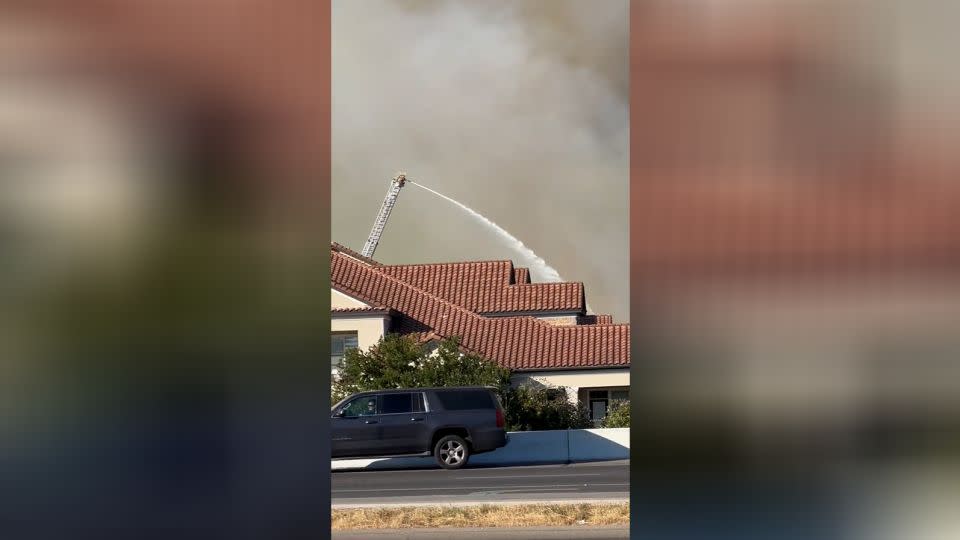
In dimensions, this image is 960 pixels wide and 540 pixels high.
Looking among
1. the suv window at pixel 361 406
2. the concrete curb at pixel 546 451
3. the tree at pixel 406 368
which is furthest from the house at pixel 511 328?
the suv window at pixel 361 406

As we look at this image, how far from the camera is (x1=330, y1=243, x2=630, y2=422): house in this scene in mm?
39594

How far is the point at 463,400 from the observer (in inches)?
922

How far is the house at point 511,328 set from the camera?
39594mm

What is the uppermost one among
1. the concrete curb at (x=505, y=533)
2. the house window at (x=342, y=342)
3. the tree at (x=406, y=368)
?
the house window at (x=342, y=342)

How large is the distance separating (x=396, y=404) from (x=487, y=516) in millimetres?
11904

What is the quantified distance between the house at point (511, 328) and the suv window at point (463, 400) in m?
12.4

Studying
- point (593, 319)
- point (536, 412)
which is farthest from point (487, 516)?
point (593, 319)

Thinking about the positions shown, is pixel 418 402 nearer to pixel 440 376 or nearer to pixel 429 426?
pixel 429 426

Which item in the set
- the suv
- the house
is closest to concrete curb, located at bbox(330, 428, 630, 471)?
the suv

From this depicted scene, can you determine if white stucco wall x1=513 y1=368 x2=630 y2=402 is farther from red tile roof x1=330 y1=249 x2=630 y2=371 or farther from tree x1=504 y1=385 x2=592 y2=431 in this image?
tree x1=504 y1=385 x2=592 y2=431
